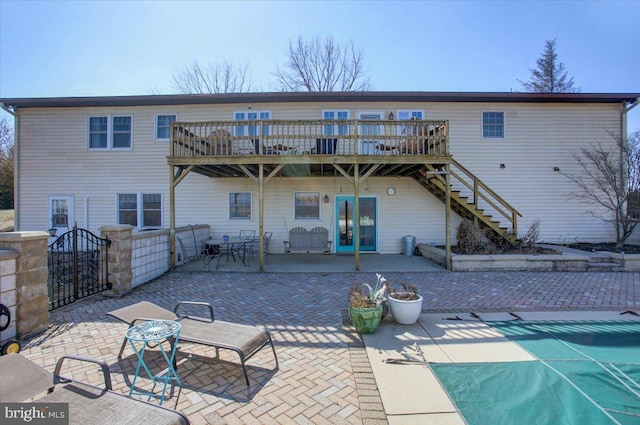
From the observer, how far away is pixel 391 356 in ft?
12.2

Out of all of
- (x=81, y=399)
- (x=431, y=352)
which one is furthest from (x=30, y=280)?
(x=431, y=352)

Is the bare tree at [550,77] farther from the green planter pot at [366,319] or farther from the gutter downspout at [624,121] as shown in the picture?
the green planter pot at [366,319]

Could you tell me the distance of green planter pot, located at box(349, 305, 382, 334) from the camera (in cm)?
434

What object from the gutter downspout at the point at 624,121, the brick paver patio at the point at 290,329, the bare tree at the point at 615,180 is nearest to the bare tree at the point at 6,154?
the brick paver patio at the point at 290,329

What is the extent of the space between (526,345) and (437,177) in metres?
7.03

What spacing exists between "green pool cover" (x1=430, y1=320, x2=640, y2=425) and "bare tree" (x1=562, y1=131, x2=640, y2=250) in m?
8.45

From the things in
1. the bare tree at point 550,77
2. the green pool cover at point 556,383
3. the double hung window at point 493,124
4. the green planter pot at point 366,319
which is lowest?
the green pool cover at point 556,383

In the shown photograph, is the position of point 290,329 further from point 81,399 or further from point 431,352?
point 81,399

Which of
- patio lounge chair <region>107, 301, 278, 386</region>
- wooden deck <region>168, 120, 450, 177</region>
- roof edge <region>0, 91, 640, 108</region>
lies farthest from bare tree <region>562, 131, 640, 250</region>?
patio lounge chair <region>107, 301, 278, 386</region>

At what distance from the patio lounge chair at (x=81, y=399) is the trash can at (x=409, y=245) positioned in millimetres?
9907

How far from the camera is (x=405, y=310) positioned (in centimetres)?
468

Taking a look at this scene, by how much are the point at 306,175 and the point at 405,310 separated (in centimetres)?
734

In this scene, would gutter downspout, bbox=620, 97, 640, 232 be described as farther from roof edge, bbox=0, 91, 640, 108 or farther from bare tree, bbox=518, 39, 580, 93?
bare tree, bbox=518, 39, 580, 93

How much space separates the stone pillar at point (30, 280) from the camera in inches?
163
